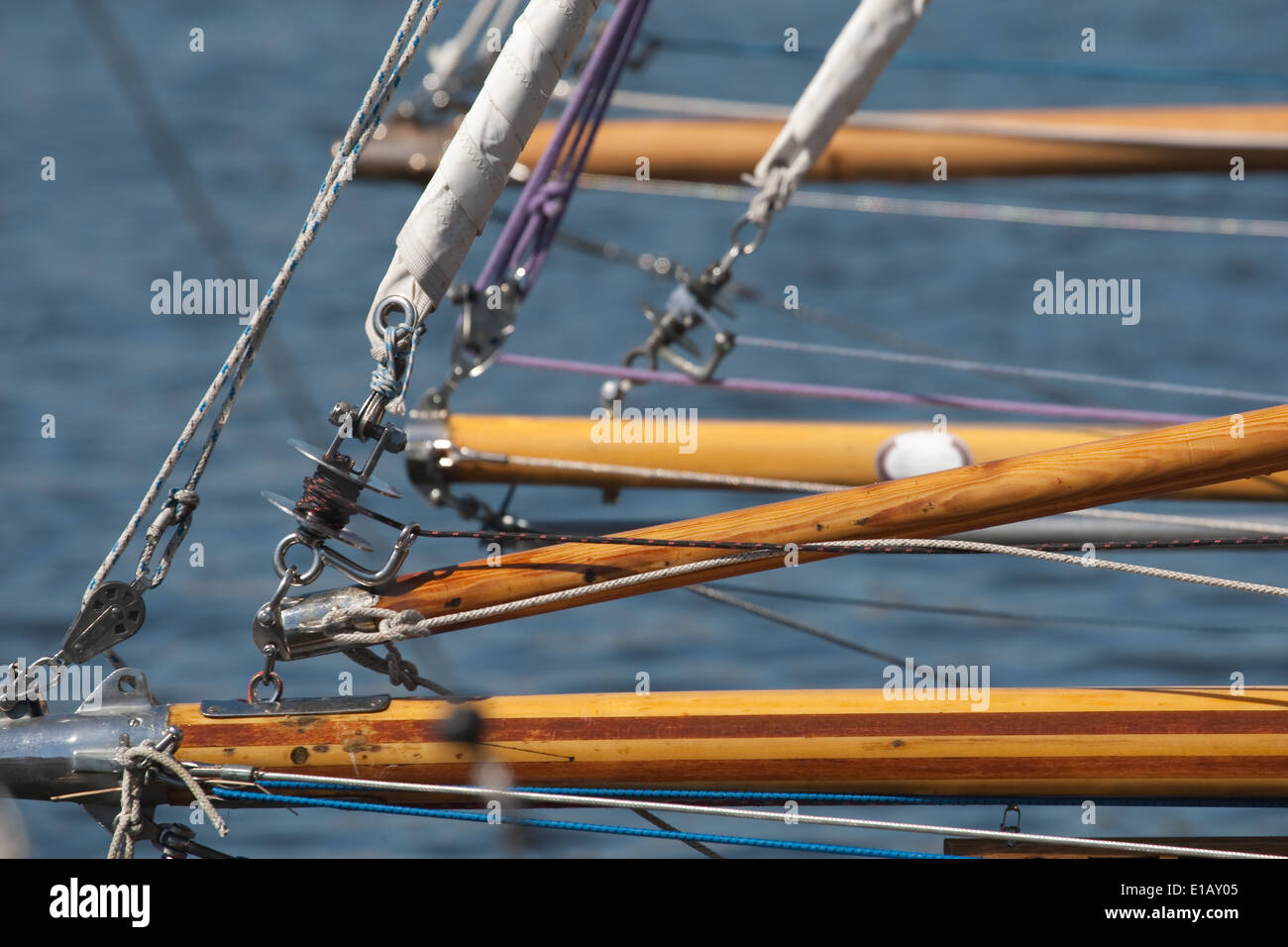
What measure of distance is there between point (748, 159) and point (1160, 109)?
231 centimetres

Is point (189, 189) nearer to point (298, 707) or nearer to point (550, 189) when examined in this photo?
point (550, 189)

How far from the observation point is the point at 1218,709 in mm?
4828

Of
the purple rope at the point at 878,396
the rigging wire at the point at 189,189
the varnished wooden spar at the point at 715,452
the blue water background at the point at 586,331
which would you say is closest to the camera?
the rigging wire at the point at 189,189

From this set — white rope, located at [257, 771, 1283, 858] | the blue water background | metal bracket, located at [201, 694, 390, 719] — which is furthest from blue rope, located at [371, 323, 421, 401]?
the blue water background

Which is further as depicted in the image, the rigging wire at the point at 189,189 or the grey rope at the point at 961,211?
the grey rope at the point at 961,211

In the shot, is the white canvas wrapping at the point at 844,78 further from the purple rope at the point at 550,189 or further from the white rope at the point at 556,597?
the white rope at the point at 556,597

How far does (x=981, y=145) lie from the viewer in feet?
34.7

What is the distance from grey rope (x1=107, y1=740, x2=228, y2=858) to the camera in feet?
15.9

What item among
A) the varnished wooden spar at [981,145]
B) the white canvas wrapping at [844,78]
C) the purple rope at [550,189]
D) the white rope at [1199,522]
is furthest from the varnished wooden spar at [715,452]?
the varnished wooden spar at [981,145]

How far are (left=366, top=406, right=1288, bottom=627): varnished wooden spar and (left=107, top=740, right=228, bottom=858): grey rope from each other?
22.4 inches

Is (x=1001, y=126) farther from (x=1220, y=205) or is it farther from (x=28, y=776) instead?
(x=1220, y=205)

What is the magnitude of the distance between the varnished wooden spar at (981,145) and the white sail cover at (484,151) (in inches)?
209

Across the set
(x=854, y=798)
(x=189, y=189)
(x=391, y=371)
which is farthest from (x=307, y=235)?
(x=189, y=189)

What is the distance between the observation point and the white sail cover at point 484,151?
5.15 metres
